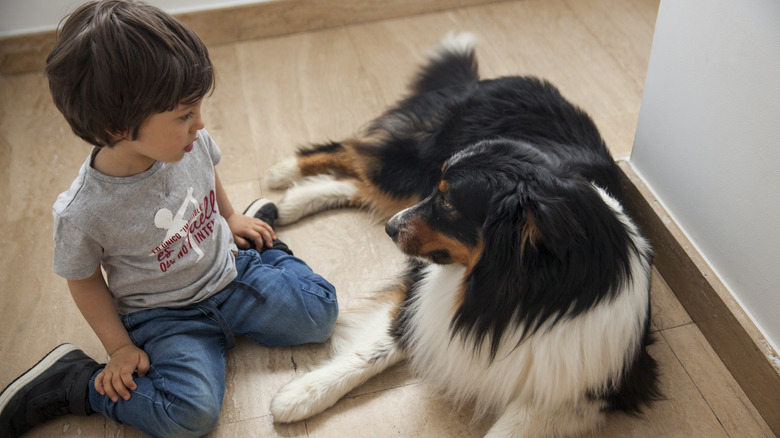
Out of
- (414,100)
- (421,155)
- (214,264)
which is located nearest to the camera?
(214,264)

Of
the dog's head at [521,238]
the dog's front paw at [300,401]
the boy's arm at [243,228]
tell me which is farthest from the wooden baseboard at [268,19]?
the dog's front paw at [300,401]

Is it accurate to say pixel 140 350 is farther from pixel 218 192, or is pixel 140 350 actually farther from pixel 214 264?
pixel 218 192

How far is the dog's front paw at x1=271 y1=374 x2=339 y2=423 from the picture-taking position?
1.74 m

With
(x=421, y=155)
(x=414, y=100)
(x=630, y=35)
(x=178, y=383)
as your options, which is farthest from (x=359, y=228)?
(x=630, y=35)

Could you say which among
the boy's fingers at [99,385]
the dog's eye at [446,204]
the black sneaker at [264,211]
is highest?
the dog's eye at [446,204]

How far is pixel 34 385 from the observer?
172 centimetres

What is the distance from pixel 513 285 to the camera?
1422 mm

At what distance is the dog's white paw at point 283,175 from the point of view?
95.8 inches

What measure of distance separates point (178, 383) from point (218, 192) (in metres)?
0.57

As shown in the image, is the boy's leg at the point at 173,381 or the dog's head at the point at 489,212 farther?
the boy's leg at the point at 173,381

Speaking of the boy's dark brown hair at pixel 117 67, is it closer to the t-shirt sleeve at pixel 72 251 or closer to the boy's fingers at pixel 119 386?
the t-shirt sleeve at pixel 72 251

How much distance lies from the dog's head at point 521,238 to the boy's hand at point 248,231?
65 centimetres

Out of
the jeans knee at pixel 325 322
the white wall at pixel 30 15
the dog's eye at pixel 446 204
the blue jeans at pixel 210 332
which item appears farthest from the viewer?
the white wall at pixel 30 15

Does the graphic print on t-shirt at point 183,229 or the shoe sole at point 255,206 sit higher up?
the graphic print on t-shirt at point 183,229
